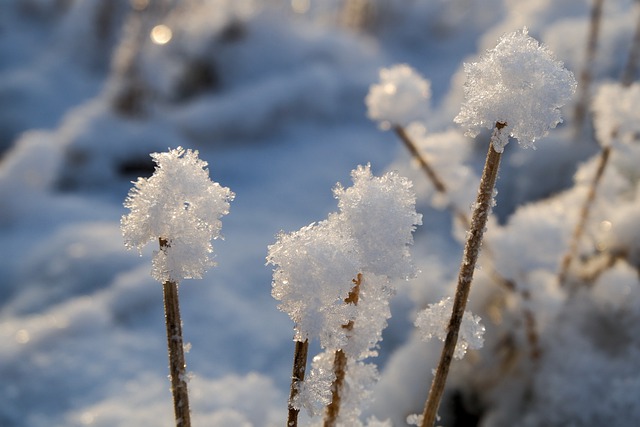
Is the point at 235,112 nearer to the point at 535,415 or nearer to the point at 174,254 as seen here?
the point at 535,415

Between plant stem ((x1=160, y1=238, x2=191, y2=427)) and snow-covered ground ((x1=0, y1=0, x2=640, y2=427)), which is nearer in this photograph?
plant stem ((x1=160, y1=238, x2=191, y2=427))

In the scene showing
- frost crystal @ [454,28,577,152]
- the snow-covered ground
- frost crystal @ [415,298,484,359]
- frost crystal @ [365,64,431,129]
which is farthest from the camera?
the snow-covered ground

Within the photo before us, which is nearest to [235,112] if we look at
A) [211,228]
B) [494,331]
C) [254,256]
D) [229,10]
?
[229,10]

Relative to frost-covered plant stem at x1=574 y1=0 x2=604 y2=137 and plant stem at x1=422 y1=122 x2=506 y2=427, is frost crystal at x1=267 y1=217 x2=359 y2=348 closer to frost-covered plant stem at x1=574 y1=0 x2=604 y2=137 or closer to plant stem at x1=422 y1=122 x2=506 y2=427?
plant stem at x1=422 y1=122 x2=506 y2=427

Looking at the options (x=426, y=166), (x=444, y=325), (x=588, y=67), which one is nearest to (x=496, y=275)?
(x=426, y=166)

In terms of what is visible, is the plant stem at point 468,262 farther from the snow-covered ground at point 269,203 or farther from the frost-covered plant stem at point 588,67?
the frost-covered plant stem at point 588,67

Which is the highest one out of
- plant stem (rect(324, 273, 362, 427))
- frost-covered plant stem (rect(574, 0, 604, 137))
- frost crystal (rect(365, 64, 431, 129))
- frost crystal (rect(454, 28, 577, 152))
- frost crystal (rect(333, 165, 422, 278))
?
frost-covered plant stem (rect(574, 0, 604, 137))

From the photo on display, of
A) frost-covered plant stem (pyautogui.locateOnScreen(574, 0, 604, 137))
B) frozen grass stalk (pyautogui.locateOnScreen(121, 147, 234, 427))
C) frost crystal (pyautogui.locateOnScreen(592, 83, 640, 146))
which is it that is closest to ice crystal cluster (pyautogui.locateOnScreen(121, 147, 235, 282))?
frozen grass stalk (pyautogui.locateOnScreen(121, 147, 234, 427))

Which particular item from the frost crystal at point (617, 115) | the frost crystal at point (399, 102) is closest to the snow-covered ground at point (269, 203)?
the frost crystal at point (617, 115)
